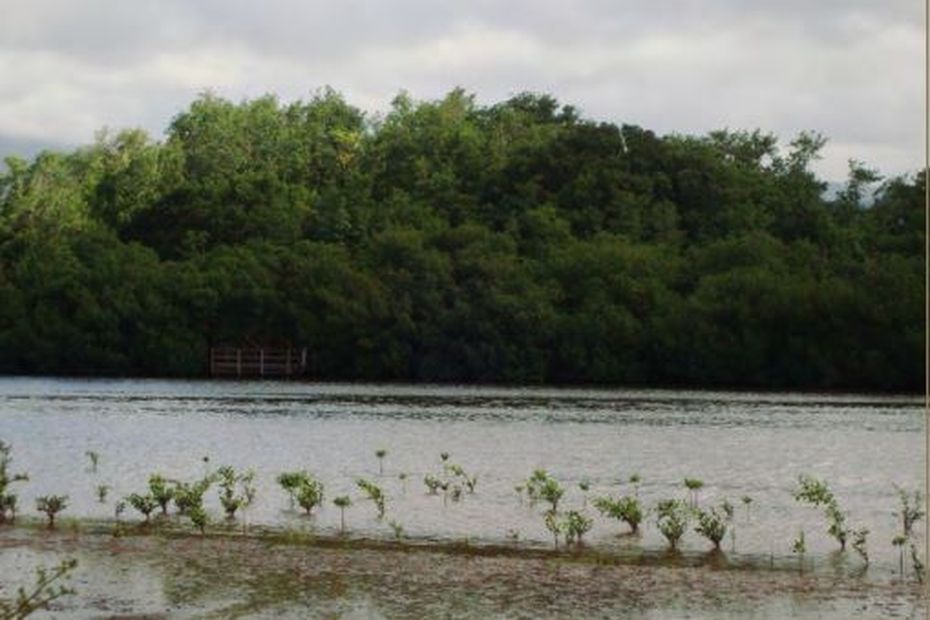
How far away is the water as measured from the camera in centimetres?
3075

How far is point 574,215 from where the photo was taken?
117 m

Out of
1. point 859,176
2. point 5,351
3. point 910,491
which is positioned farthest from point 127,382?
point 910,491

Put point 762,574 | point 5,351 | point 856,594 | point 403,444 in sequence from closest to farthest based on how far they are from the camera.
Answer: point 856,594
point 762,574
point 403,444
point 5,351

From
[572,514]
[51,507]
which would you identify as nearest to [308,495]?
[51,507]

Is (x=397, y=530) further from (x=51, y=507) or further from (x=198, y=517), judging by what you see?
(x=51, y=507)

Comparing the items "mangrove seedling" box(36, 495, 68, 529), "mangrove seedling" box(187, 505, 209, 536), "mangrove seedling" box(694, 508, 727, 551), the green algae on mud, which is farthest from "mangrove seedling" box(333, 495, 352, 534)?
"mangrove seedling" box(694, 508, 727, 551)

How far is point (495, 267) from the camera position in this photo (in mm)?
103125

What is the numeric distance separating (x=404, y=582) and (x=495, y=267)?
8158 centimetres

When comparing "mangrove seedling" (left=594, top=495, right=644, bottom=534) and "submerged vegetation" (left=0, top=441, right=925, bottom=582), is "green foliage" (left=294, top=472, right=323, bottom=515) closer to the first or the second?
"submerged vegetation" (left=0, top=441, right=925, bottom=582)

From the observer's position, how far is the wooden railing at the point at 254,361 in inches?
4242

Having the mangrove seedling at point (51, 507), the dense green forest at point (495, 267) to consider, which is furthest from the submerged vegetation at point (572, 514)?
the dense green forest at point (495, 267)

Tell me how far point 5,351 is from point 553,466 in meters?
73.0

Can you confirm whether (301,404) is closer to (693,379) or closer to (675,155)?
(693,379)

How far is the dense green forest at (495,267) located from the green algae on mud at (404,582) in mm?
67661
